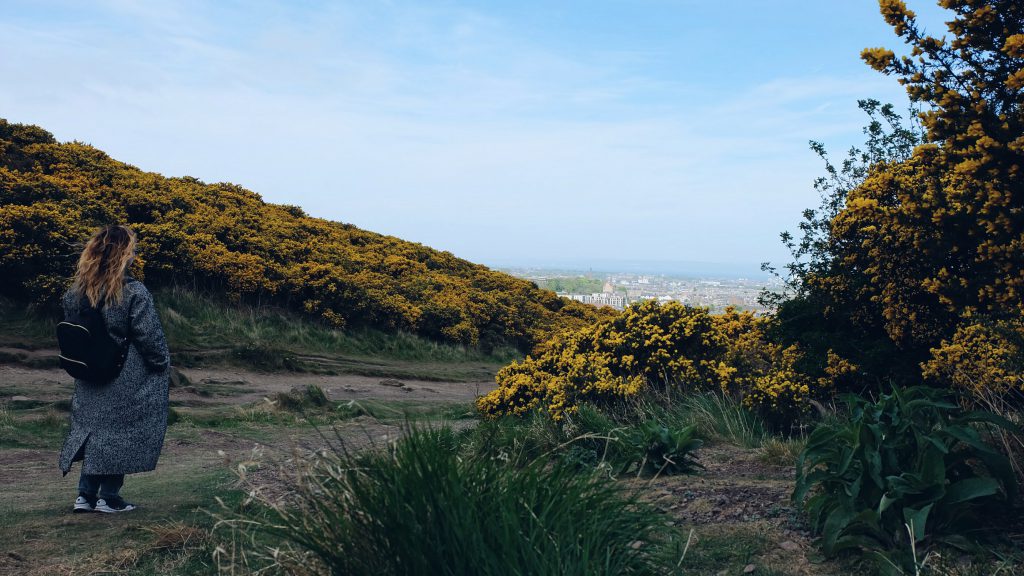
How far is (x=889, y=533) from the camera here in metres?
3.31

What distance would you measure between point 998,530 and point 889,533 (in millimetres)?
559

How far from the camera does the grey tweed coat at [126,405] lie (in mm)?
5051

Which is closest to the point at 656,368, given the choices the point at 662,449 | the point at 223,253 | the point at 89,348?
the point at 662,449

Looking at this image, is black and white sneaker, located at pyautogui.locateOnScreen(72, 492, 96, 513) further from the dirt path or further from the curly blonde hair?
the curly blonde hair

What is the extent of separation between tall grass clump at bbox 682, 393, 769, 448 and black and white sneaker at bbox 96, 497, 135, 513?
4.53 m

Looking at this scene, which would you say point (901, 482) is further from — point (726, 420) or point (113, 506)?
point (113, 506)

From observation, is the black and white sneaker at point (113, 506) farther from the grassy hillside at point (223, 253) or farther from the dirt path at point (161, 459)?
the grassy hillside at point (223, 253)

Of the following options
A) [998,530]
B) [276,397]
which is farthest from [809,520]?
[276,397]

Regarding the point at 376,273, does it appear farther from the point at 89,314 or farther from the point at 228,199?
the point at 89,314

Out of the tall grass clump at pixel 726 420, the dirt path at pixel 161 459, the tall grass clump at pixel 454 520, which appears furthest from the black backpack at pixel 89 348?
the tall grass clump at pixel 726 420

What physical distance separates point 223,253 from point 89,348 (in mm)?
13082

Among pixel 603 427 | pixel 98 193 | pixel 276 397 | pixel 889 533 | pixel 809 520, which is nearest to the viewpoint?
pixel 889 533

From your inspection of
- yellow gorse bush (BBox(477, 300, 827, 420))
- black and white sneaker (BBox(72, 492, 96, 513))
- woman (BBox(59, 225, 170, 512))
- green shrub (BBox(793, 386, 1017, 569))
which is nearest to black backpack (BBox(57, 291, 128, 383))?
woman (BBox(59, 225, 170, 512))

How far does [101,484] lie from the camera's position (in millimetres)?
5121
